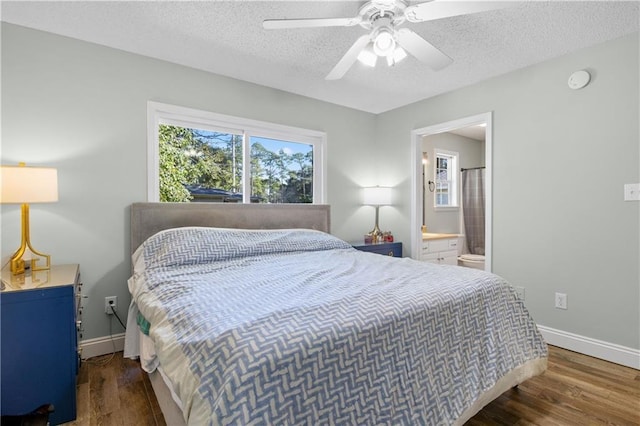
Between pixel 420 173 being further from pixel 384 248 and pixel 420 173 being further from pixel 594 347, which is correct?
pixel 594 347

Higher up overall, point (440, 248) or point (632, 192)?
point (632, 192)

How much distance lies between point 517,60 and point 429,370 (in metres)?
2.67

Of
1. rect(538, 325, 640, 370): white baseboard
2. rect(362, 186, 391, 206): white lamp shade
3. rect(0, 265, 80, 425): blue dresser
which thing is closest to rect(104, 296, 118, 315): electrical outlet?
rect(0, 265, 80, 425): blue dresser

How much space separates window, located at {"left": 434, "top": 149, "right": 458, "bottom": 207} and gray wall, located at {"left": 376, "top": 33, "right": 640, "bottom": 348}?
81.8 inches

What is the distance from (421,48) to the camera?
1910 mm

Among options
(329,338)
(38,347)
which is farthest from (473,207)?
(38,347)

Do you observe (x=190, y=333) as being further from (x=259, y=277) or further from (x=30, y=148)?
(x=30, y=148)

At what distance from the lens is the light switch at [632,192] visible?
2.24 meters

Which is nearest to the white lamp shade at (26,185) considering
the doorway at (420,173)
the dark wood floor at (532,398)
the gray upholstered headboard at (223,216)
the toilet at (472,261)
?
the gray upholstered headboard at (223,216)

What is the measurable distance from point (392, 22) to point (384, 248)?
93.4 inches

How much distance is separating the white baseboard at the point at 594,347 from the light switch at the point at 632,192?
3.50ft

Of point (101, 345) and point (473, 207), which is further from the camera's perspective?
point (473, 207)

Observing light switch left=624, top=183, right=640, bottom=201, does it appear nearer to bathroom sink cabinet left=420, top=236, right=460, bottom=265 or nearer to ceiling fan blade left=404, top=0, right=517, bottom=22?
ceiling fan blade left=404, top=0, right=517, bottom=22

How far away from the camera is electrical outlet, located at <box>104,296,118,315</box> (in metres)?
2.44
